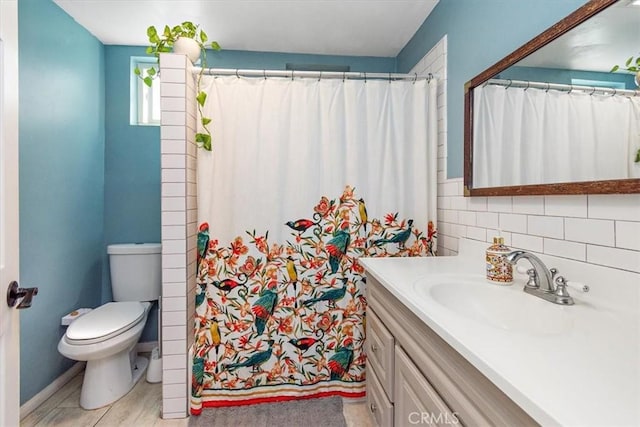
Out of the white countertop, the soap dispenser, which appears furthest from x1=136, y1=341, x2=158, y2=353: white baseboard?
the soap dispenser

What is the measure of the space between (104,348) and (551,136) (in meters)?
2.26

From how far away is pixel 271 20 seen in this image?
6.63ft

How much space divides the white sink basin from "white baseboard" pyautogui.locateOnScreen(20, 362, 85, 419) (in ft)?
7.08

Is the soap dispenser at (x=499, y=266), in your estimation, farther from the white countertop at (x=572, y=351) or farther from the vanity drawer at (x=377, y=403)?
the vanity drawer at (x=377, y=403)

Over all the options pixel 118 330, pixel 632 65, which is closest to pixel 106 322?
pixel 118 330

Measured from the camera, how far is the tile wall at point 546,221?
86 centimetres

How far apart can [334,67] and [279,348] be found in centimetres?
214

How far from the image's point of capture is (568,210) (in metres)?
1.02

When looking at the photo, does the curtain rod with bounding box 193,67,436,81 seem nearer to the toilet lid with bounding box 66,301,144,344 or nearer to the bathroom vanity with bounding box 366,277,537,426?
the bathroom vanity with bounding box 366,277,537,426

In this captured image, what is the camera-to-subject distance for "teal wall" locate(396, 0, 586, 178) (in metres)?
1.14

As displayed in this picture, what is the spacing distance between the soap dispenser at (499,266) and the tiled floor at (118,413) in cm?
103

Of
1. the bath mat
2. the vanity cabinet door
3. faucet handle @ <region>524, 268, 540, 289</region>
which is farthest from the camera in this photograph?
the bath mat

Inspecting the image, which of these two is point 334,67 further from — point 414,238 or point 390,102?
point 414,238

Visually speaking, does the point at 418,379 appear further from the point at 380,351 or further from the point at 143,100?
the point at 143,100
